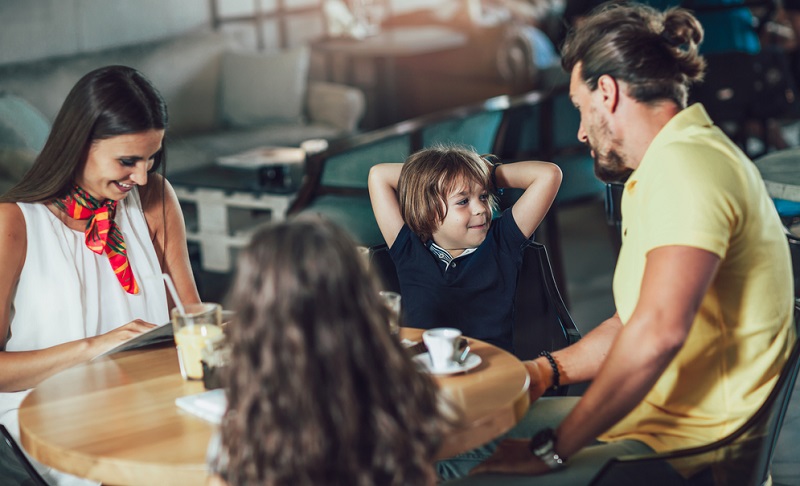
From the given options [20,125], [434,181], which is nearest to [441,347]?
[434,181]

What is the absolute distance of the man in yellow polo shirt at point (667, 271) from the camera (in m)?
1.40

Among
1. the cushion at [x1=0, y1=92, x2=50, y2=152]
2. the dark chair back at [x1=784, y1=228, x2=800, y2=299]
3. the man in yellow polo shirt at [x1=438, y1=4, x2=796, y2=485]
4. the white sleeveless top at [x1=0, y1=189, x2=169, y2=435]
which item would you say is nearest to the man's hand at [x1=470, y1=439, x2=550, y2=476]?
the man in yellow polo shirt at [x1=438, y1=4, x2=796, y2=485]

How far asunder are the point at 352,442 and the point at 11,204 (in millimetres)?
1109

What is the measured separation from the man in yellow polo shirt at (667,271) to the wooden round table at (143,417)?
0.13 m

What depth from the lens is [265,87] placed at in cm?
545

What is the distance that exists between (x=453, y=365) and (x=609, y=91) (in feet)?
1.62

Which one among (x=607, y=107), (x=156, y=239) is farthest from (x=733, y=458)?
(x=156, y=239)

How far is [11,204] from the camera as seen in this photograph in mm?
1885

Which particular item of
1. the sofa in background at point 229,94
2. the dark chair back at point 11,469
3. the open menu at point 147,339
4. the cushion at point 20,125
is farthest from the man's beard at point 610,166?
the sofa in background at point 229,94

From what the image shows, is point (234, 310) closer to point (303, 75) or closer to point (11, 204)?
point (11, 204)

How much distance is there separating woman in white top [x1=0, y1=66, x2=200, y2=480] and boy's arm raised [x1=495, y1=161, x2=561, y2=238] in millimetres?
759

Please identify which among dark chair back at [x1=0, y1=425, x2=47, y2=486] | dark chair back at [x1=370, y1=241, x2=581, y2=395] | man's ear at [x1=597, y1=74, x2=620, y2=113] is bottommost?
dark chair back at [x1=0, y1=425, x2=47, y2=486]

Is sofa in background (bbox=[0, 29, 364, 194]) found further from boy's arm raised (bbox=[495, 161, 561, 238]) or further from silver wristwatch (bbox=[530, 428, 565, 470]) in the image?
silver wristwatch (bbox=[530, 428, 565, 470])

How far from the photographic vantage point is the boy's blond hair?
2.13 meters
